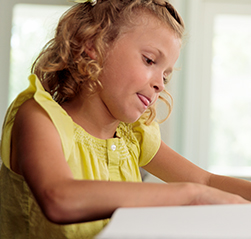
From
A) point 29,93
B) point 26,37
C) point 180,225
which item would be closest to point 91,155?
point 29,93

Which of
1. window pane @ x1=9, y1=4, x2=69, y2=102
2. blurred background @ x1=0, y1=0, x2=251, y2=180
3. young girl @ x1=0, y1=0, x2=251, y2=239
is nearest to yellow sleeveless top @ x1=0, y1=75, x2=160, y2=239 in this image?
young girl @ x1=0, y1=0, x2=251, y2=239

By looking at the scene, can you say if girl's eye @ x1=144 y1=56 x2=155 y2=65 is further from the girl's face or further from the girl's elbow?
the girl's elbow

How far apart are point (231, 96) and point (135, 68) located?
1.80 metres

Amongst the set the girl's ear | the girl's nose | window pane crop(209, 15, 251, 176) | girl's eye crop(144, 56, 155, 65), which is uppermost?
the girl's ear

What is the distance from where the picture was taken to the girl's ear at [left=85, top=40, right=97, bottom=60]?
86cm

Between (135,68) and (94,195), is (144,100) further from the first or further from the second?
(94,195)

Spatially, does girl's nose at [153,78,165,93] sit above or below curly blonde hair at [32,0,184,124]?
below

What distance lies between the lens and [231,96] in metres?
2.44

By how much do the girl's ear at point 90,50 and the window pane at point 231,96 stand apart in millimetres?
1726

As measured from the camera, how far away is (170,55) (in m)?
0.84

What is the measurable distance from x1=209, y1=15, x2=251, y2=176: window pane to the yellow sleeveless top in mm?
1641

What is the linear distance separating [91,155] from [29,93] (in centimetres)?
22

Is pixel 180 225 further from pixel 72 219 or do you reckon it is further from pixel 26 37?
pixel 26 37

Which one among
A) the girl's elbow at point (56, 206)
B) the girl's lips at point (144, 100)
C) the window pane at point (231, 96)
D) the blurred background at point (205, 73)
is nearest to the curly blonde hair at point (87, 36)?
the girl's lips at point (144, 100)
